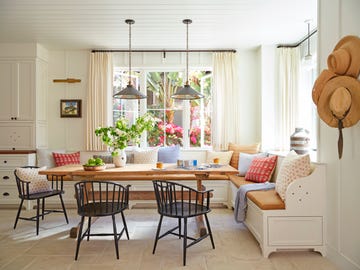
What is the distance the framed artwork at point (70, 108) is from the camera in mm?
5367

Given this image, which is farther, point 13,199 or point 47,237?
point 13,199

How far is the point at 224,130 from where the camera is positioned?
17.3 feet

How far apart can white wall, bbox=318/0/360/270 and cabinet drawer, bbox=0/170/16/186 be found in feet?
15.0

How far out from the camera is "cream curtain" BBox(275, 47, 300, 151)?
493 centimetres

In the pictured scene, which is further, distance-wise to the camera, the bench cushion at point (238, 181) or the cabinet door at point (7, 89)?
the cabinet door at point (7, 89)

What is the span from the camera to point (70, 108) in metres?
5.37

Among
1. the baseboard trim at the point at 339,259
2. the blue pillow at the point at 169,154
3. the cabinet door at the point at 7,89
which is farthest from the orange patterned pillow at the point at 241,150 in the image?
the cabinet door at the point at 7,89

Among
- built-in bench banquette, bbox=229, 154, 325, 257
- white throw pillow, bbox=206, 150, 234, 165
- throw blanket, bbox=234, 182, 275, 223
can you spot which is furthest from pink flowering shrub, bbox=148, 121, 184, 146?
built-in bench banquette, bbox=229, 154, 325, 257

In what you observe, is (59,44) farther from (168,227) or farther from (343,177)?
(343,177)

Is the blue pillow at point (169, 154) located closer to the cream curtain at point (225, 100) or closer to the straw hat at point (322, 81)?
the cream curtain at point (225, 100)

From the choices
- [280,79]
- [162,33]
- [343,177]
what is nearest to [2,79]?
[162,33]

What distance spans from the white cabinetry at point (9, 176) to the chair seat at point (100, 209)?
235 cm

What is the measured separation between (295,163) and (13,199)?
172 inches

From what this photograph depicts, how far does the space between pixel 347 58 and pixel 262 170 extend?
2.06 m
